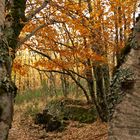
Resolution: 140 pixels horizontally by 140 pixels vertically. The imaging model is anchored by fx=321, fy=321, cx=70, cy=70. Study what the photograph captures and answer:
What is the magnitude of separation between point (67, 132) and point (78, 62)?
2906mm

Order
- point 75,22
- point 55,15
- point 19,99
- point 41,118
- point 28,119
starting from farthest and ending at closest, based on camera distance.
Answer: point 19,99
point 28,119
point 41,118
point 55,15
point 75,22

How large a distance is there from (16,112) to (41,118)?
4633 millimetres

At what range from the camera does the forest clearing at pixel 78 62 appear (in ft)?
7.93

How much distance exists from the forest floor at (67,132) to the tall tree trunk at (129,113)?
8398 millimetres

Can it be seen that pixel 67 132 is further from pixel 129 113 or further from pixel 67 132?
pixel 129 113

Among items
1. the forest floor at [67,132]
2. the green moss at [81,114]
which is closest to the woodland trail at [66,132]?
the forest floor at [67,132]

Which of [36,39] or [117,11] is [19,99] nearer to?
[36,39]

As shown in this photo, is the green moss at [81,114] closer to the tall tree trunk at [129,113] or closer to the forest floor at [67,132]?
the forest floor at [67,132]

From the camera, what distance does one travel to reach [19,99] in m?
25.0

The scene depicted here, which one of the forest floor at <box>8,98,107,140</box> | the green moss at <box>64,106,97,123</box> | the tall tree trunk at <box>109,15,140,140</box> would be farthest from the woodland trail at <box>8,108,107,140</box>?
the tall tree trunk at <box>109,15,140,140</box>

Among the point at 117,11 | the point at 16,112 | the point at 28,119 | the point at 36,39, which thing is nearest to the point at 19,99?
the point at 16,112

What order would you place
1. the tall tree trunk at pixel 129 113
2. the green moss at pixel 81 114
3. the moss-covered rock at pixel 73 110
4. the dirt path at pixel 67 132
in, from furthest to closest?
the moss-covered rock at pixel 73 110 → the green moss at pixel 81 114 → the dirt path at pixel 67 132 → the tall tree trunk at pixel 129 113

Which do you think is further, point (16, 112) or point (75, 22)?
point (16, 112)

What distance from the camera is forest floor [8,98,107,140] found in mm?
11779
